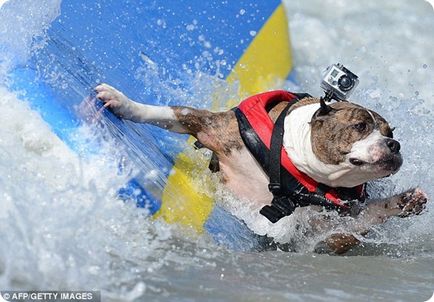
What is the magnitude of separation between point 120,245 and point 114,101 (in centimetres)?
94

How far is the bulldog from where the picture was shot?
3537mm

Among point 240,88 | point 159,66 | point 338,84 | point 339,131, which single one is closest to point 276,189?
point 339,131

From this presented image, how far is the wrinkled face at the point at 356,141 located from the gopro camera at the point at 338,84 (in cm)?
42

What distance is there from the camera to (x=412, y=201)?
12.4 feet

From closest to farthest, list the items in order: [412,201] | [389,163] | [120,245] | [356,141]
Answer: [120,245] < [389,163] < [356,141] < [412,201]

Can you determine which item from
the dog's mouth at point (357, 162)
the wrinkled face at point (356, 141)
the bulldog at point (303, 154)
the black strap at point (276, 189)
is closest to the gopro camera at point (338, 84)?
the bulldog at point (303, 154)

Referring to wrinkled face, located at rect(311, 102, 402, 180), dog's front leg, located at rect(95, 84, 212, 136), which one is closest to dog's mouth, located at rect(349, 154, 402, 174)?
wrinkled face, located at rect(311, 102, 402, 180)

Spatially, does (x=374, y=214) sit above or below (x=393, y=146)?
below

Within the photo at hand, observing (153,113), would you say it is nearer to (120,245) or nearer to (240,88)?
(120,245)

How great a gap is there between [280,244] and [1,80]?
4.87 feet

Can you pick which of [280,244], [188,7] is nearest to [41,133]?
[280,244]

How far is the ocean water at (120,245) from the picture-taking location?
259 centimetres

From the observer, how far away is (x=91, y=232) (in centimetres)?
279

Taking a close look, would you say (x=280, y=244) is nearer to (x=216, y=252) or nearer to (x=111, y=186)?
(x=216, y=252)
